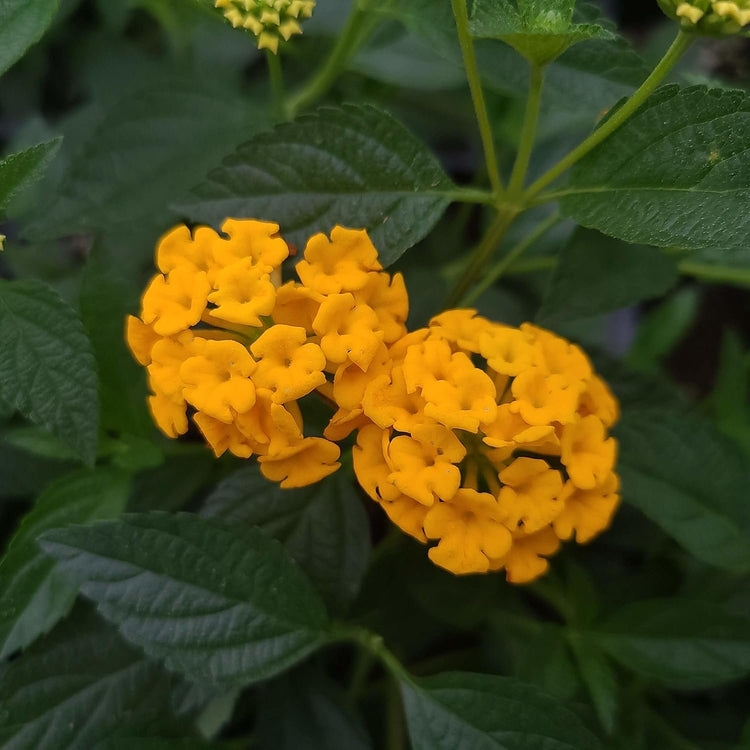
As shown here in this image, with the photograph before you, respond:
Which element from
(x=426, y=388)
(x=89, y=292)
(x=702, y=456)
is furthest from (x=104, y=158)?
(x=702, y=456)

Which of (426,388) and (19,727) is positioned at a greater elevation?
(426,388)

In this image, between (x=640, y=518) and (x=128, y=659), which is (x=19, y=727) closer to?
(x=128, y=659)

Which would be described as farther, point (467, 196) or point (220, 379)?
point (467, 196)

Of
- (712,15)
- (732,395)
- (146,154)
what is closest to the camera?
(712,15)

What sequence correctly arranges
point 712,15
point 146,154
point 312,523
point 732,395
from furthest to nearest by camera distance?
point 732,395 < point 146,154 < point 312,523 < point 712,15

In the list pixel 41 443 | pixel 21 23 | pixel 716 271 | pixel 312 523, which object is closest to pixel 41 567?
pixel 41 443

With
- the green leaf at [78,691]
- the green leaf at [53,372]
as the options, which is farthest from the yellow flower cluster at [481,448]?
the green leaf at [78,691]

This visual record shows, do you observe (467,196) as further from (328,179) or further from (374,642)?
(374,642)

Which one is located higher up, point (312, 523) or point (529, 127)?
point (529, 127)
